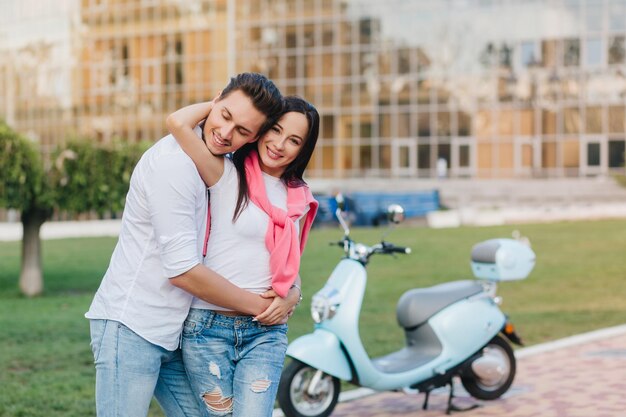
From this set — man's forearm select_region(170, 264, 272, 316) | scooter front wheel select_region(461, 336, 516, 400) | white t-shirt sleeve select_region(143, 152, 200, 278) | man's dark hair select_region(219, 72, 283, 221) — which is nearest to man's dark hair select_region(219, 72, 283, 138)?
man's dark hair select_region(219, 72, 283, 221)

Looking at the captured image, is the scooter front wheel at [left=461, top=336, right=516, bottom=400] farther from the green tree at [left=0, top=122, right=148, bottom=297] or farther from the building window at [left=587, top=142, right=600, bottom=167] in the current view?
the building window at [left=587, top=142, right=600, bottom=167]

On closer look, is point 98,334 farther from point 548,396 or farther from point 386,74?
point 386,74

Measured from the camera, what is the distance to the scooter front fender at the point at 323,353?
20.1 ft

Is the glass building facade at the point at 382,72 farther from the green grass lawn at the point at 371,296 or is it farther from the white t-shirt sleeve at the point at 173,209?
the white t-shirt sleeve at the point at 173,209

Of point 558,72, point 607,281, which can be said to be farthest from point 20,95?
point 607,281

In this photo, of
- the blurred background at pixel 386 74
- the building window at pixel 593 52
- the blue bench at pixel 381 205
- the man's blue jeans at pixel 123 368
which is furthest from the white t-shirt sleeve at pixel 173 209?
the building window at pixel 593 52

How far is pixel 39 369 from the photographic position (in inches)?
328

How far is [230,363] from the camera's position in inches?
136

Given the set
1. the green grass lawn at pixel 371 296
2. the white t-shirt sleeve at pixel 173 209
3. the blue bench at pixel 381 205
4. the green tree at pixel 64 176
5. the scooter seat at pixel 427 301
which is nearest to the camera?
the white t-shirt sleeve at pixel 173 209

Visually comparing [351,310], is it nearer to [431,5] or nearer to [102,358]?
[102,358]

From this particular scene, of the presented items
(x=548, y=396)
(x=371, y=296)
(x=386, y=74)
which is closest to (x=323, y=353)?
(x=548, y=396)

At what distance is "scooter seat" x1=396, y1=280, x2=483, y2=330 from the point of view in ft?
22.6

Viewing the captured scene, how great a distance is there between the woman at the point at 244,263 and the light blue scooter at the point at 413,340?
2.64 m

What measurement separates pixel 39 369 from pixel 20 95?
189 feet
